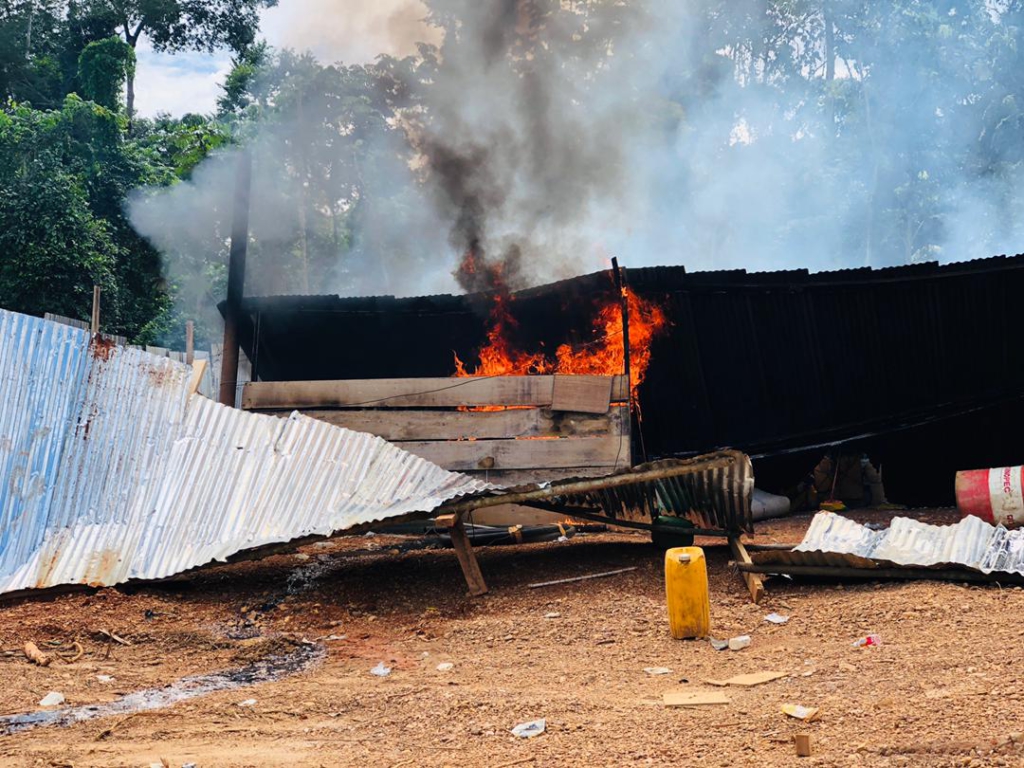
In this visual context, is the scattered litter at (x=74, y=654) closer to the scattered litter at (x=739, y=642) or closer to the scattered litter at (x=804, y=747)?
the scattered litter at (x=739, y=642)

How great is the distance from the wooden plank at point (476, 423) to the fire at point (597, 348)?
659mm

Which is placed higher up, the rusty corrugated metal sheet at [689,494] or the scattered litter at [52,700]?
the rusty corrugated metal sheet at [689,494]

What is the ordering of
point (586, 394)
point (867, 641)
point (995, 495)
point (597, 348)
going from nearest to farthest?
point (867, 641)
point (995, 495)
point (586, 394)
point (597, 348)

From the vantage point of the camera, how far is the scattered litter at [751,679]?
19.4 ft

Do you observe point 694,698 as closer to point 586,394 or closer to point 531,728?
point 531,728

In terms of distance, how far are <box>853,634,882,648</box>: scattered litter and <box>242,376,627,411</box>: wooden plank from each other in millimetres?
6130

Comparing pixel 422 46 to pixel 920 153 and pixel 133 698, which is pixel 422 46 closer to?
pixel 133 698

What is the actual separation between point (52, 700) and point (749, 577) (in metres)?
5.57

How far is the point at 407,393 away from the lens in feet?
43.3

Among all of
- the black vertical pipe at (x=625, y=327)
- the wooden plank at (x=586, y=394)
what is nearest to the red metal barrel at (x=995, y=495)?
the black vertical pipe at (x=625, y=327)

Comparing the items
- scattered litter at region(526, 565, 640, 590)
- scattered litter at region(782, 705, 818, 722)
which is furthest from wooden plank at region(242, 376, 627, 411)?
scattered litter at region(782, 705, 818, 722)

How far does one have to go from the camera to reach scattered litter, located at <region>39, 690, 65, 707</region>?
6133 millimetres

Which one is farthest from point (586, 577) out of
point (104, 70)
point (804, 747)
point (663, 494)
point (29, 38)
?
point (29, 38)

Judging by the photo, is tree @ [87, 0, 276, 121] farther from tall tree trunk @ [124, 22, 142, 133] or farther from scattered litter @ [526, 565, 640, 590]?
scattered litter @ [526, 565, 640, 590]
